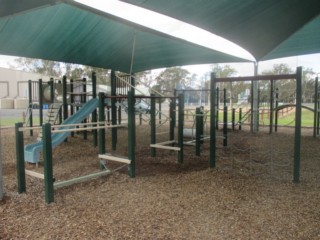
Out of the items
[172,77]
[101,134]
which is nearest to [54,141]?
[101,134]

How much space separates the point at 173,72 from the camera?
141 feet

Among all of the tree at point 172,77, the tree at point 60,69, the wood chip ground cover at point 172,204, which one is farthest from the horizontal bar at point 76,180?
the tree at point 172,77

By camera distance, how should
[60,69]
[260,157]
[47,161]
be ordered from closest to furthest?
[47,161], [260,157], [60,69]

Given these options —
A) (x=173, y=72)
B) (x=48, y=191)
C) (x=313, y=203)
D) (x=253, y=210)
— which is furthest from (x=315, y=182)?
(x=173, y=72)

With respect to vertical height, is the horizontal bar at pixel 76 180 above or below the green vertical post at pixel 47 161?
below

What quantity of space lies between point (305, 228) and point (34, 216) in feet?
9.24

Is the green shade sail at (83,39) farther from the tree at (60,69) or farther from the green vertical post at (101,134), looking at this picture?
the tree at (60,69)

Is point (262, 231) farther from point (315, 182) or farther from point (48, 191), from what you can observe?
point (48, 191)

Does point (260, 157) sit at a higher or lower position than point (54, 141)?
lower

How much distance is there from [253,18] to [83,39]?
15.6 feet

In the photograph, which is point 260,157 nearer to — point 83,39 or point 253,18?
point 253,18

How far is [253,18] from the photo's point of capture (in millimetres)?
5914

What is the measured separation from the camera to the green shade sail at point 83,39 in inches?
249

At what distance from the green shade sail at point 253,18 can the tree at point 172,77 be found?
32.5m
